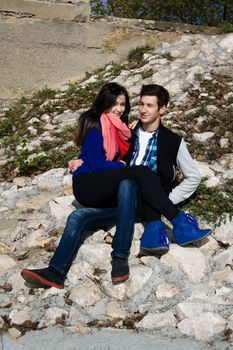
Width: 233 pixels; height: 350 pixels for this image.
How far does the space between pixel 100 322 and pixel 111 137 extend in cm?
148

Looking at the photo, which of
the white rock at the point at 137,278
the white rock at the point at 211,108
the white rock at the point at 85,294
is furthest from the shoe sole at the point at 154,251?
the white rock at the point at 211,108

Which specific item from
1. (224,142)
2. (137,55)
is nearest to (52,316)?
(224,142)

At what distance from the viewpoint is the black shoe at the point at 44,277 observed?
3469 millimetres

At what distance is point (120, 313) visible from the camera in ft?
11.0

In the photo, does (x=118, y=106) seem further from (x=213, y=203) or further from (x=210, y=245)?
(x=210, y=245)

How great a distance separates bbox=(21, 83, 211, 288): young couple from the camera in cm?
362

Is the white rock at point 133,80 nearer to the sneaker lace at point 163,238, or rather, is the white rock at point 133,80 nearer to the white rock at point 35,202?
the white rock at point 35,202

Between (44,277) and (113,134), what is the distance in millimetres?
1280

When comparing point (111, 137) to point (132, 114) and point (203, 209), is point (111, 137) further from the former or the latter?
point (132, 114)

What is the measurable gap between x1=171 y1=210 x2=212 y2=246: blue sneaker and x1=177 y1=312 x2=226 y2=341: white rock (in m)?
A: 0.64

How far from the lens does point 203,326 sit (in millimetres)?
3125

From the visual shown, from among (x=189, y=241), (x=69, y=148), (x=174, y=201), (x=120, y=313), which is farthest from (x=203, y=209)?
(x=69, y=148)

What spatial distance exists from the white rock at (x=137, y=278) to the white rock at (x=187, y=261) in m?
0.16

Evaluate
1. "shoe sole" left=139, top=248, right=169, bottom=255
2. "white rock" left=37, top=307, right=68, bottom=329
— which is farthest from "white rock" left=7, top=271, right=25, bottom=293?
"shoe sole" left=139, top=248, right=169, bottom=255
